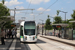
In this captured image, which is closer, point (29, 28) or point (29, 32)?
point (29, 32)

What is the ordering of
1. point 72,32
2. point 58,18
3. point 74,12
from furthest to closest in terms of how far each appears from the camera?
point 58,18, point 74,12, point 72,32

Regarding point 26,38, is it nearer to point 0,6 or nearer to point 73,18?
point 0,6

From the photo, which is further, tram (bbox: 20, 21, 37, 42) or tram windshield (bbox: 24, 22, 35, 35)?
tram windshield (bbox: 24, 22, 35, 35)

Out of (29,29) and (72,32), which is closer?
(29,29)

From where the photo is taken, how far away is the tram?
2012 cm

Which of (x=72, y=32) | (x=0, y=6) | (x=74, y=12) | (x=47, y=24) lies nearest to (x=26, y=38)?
(x=0, y=6)

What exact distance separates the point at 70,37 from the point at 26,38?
11.0 meters

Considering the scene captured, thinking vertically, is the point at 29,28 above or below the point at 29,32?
above

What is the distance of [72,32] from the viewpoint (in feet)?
89.6

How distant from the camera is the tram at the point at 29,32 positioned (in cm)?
2012

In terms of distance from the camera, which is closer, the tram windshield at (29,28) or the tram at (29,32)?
the tram at (29,32)

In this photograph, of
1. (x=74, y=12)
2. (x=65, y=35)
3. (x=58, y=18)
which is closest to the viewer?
(x=65, y=35)

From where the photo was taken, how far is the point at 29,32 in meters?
20.3

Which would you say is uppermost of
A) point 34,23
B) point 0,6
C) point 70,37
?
point 0,6
